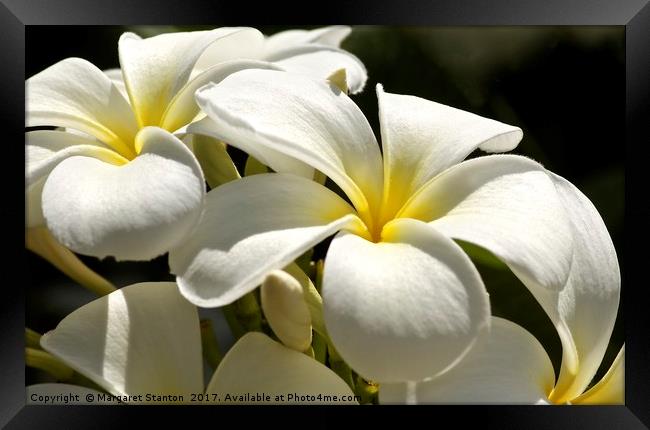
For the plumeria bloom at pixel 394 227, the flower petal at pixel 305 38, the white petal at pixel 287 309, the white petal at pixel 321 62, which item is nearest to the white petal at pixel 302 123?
the plumeria bloom at pixel 394 227

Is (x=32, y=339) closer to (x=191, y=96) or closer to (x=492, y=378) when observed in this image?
(x=191, y=96)

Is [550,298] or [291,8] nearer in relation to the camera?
[550,298]

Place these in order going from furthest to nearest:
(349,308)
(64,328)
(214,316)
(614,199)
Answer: (614,199) < (214,316) < (64,328) < (349,308)

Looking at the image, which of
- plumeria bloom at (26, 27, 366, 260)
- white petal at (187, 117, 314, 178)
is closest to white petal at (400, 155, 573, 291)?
white petal at (187, 117, 314, 178)

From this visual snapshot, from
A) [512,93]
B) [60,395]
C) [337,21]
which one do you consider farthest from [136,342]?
A: [512,93]

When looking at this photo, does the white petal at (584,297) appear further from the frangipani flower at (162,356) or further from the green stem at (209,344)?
the green stem at (209,344)

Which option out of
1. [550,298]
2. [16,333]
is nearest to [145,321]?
[16,333]

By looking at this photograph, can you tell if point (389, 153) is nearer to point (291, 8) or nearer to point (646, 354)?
point (291, 8)
